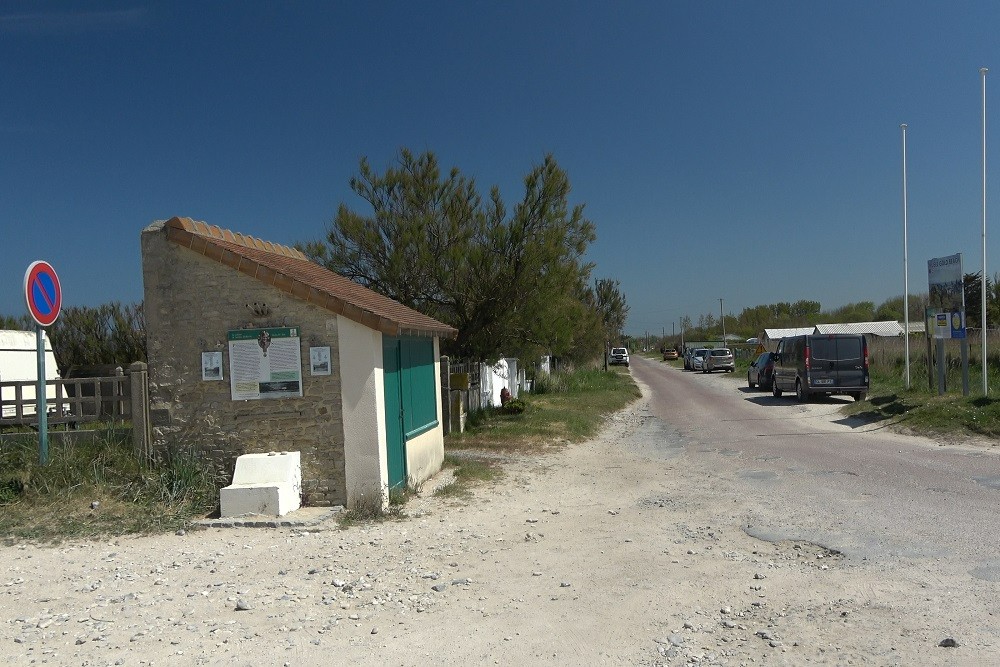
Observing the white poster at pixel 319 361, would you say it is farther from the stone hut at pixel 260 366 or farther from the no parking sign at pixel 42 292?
the no parking sign at pixel 42 292

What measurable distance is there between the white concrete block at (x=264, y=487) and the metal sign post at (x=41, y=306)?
97.1 inches

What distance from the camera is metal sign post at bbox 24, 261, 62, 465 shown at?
9.14 metres

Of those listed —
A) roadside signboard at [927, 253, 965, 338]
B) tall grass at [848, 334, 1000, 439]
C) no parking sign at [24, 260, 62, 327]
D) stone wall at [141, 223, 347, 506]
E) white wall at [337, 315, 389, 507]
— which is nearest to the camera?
no parking sign at [24, 260, 62, 327]

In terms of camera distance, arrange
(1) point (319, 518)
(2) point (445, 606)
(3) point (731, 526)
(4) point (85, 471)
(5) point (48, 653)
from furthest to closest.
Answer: (4) point (85, 471) < (1) point (319, 518) < (3) point (731, 526) < (2) point (445, 606) < (5) point (48, 653)

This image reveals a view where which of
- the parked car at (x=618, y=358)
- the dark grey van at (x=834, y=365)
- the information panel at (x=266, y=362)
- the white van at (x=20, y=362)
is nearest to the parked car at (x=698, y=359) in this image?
the parked car at (x=618, y=358)

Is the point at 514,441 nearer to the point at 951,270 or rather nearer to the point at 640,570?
the point at 640,570

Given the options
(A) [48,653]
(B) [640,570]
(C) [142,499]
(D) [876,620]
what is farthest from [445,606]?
(C) [142,499]

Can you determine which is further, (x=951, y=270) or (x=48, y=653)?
(x=951, y=270)

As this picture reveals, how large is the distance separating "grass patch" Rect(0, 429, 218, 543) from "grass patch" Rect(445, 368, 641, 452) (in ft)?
22.7

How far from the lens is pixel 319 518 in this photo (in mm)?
8789

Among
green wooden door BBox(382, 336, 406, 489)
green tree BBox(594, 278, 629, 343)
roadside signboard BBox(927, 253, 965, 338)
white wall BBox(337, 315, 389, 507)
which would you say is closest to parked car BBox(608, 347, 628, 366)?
green tree BBox(594, 278, 629, 343)

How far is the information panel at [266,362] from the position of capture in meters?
9.47

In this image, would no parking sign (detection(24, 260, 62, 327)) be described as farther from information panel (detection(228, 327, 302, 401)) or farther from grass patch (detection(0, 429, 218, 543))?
information panel (detection(228, 327, 302, 401))

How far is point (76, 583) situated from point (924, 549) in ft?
24.3
